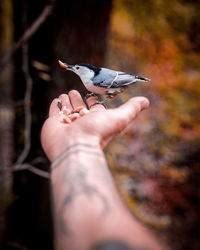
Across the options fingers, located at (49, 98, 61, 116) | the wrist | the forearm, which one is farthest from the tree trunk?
the forearm

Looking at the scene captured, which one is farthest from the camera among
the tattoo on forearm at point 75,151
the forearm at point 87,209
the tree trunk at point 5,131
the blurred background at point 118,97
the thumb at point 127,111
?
the tree trunk at point 5,131

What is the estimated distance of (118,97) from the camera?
2.53ft

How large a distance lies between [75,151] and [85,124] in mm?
116

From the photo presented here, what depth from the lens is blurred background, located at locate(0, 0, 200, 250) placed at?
0.90 meters

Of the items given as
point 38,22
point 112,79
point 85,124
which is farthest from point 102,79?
point 38,22

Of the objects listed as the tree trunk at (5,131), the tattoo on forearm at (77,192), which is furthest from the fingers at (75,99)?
the tree trunk at (5,131)

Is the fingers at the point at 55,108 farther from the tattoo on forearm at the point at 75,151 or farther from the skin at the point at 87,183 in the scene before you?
the tattoo on forearm at the point at 75,151

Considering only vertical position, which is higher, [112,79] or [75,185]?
[112,79]

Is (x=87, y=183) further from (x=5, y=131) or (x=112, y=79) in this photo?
(x=5, y=131)

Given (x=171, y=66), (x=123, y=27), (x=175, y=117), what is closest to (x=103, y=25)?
(x=123, y=27)

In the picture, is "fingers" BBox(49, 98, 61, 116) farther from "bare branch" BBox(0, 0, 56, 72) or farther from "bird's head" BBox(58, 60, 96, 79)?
"bare branch" BBox(0, 0, 56, 72)

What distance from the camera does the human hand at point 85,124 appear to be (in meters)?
0.69

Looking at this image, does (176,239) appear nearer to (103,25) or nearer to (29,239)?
(29,239)

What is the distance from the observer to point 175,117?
5.26 feet
